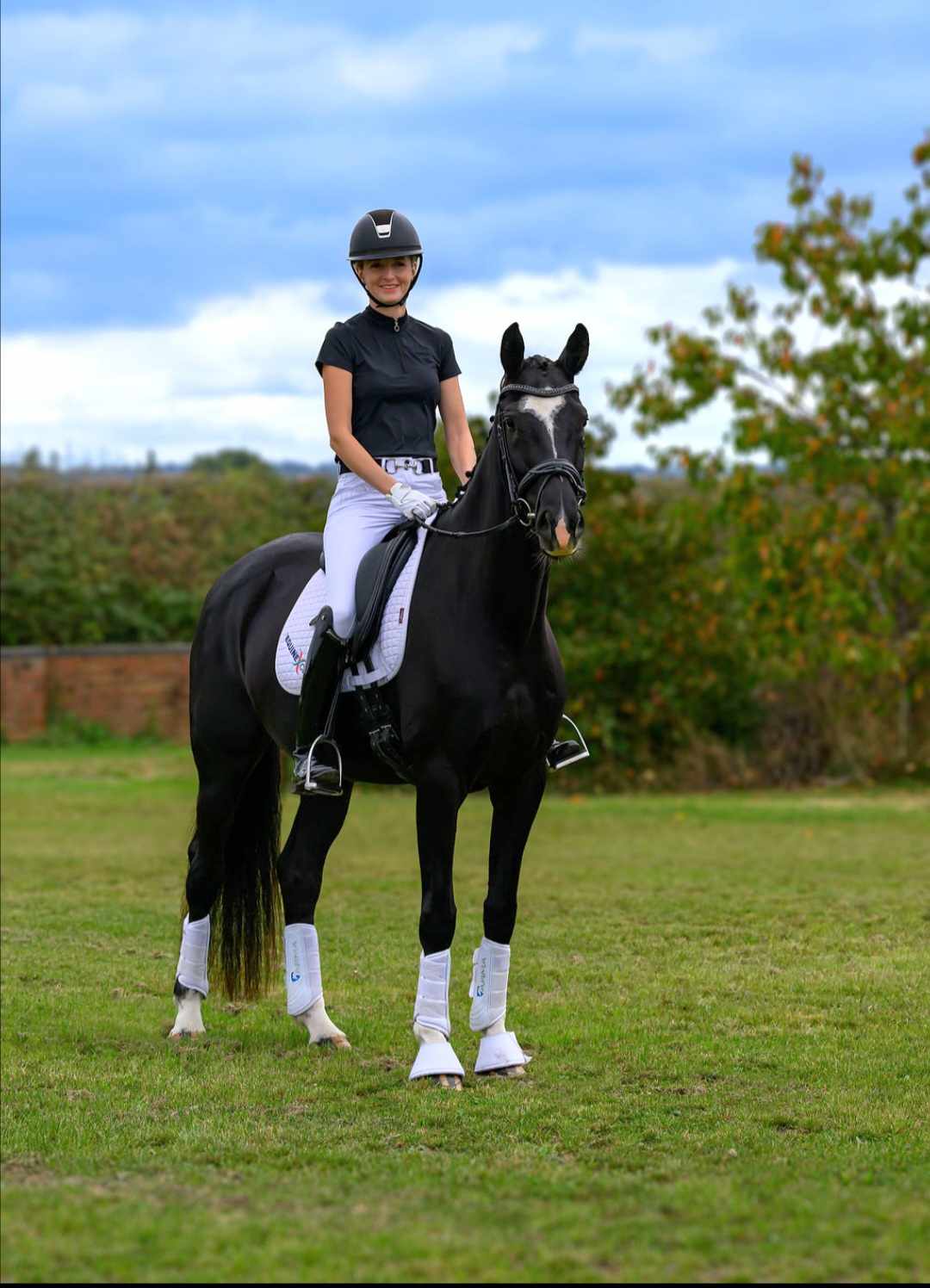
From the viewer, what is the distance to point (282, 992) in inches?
349

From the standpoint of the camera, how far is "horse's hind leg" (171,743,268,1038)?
801cm

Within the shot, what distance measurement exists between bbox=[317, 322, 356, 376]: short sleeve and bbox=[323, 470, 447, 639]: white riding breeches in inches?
19.1

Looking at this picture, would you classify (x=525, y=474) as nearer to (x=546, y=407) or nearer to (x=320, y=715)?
(x=546, y=407)

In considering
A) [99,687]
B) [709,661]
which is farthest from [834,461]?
[99,687]

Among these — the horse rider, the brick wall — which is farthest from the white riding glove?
the brick wall

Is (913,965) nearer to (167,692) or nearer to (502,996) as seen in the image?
(502,996)

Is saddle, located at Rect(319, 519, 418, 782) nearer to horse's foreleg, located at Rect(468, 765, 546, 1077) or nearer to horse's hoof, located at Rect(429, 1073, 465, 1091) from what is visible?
horse's foreleg, located at Rect(468, 765, 546, 1077)

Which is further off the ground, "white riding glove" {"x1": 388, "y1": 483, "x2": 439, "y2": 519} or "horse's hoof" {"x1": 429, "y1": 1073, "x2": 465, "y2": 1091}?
"white riding glove" {"x1": 388, "y1": 483, "x2": 439, "y2": 519}

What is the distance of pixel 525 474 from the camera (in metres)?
6.18

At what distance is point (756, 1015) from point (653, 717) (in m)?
12.5

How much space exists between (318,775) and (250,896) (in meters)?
1.55

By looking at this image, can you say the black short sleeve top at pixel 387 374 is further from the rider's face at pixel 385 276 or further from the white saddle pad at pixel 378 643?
the white saddle pad at pixel 378 643

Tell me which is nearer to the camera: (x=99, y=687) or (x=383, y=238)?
(x=383, y=238)

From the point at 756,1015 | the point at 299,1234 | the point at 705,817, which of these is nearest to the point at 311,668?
the point at 756,1015
